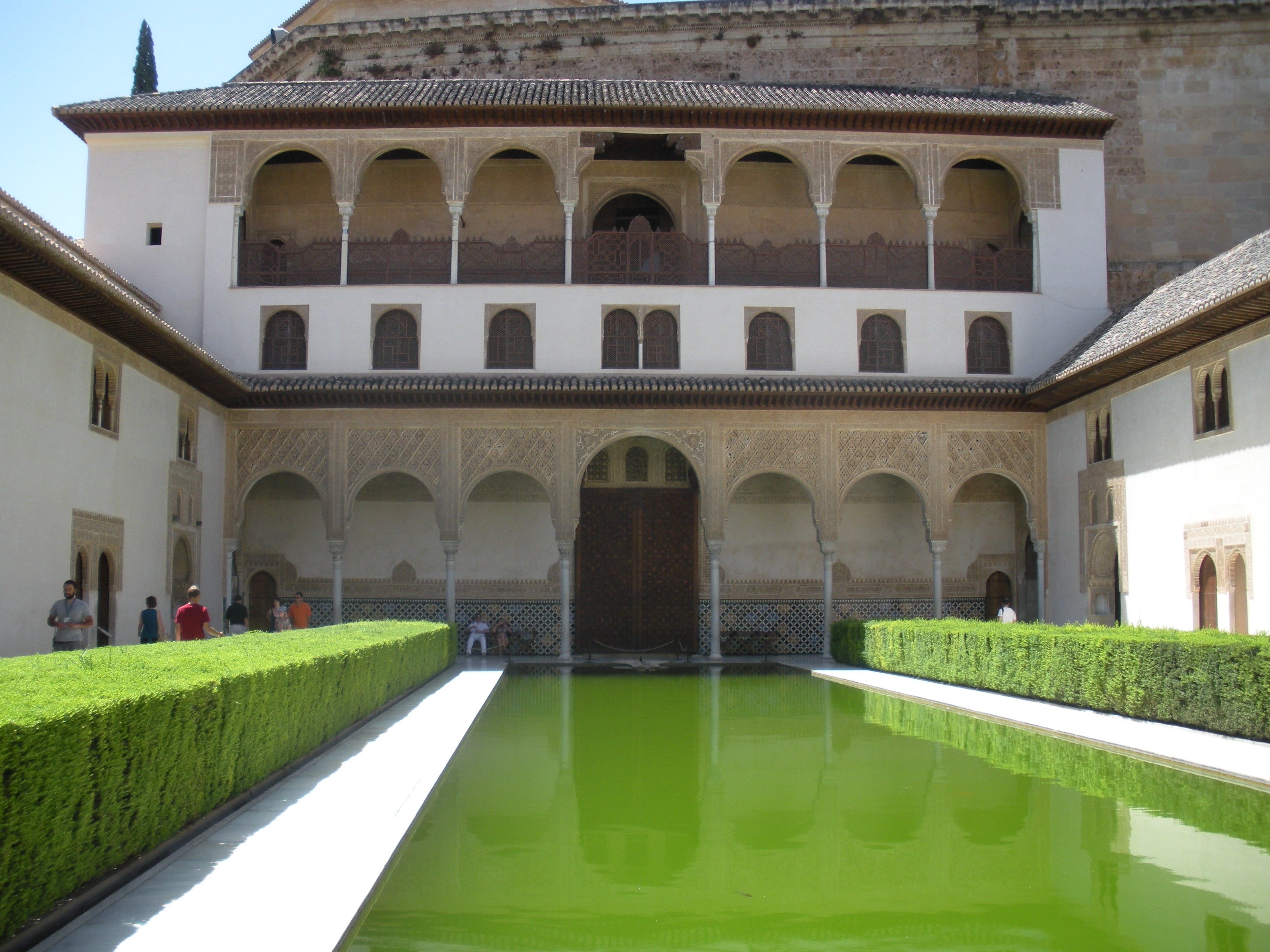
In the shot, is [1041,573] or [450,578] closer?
[450,578]

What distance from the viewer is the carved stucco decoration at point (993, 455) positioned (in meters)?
20.0

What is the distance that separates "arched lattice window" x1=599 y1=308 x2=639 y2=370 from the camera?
20125 mm

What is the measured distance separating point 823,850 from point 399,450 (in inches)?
575

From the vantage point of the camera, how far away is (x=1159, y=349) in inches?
621

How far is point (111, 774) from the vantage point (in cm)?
512

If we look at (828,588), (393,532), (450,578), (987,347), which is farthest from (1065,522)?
(393,532)

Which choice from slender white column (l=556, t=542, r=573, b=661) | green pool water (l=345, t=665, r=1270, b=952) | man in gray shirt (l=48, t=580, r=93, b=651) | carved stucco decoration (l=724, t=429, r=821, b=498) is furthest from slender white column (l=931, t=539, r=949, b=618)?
man in gray shirt (l=48, t=580, r=93, b=651)

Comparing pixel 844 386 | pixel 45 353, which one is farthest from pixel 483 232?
pixel 45 353

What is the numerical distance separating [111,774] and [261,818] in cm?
174

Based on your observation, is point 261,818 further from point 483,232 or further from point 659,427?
point 483,232

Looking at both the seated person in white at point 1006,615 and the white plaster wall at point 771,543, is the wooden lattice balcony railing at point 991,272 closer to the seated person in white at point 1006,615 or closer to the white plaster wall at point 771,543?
the white plaster wall at point 771,543

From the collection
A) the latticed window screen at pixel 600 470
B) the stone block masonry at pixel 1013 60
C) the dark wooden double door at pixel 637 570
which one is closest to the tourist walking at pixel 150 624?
the dark wooden double door at pixel 637 570

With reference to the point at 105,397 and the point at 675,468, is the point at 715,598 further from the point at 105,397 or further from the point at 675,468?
the point at 105,397

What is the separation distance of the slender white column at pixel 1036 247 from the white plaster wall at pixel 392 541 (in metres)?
11.1
